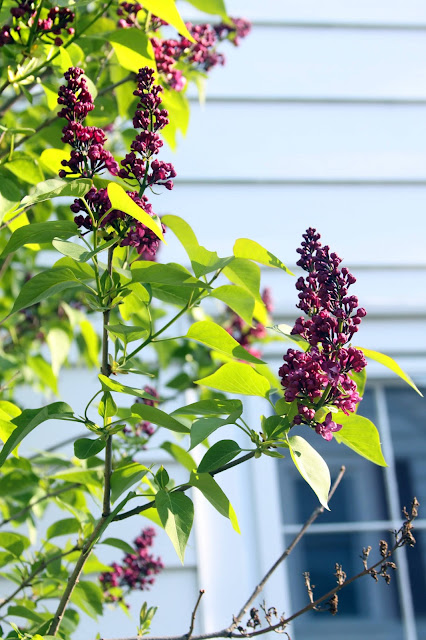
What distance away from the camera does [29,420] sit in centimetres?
83

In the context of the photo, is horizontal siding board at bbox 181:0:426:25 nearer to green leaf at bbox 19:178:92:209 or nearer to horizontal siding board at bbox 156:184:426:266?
horizontal siding board at bbox 156:184:426:266

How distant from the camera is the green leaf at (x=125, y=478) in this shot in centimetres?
82

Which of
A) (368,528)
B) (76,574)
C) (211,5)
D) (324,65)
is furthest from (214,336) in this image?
(324,65)

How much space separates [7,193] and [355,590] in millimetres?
1920

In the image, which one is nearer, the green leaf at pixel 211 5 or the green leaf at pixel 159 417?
the green leaf at pixel 159 417

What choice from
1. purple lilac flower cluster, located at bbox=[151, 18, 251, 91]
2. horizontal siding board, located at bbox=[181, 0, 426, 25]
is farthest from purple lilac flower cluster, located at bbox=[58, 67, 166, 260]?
horizontal siding board, located at bbox=[181, 0, 426, 25]

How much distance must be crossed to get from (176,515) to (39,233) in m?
0.32

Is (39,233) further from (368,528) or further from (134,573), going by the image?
(368,528)

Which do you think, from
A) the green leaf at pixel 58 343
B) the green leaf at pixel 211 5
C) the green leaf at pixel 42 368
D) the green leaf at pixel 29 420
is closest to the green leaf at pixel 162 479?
the green leaf at pixel 29 420

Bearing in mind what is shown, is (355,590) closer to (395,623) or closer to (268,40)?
(395,623)

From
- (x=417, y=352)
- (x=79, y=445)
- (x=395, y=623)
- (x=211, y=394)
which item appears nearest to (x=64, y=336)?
(x=211, y=394)

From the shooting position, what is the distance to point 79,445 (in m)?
0.89

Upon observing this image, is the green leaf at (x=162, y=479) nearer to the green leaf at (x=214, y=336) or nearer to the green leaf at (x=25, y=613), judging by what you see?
the green leaf at (x=214, y=336)

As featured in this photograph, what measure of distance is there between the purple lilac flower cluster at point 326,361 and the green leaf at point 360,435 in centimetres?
1
